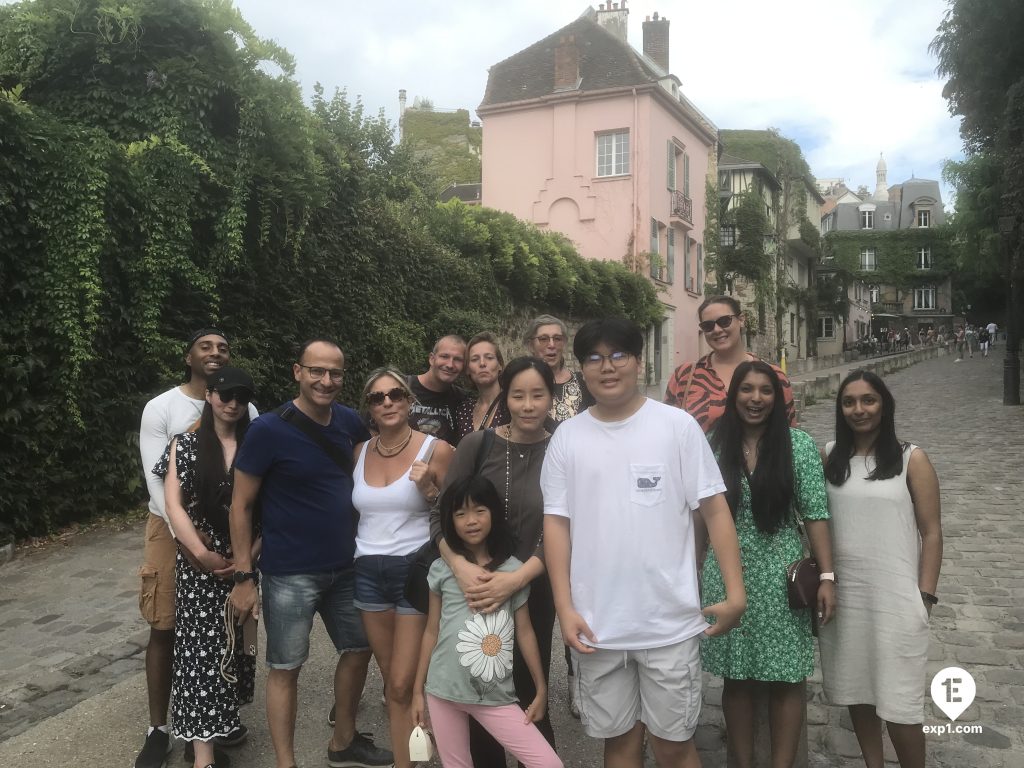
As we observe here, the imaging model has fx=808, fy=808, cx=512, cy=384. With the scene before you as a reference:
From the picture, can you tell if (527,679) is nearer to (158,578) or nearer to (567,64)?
(158,578)

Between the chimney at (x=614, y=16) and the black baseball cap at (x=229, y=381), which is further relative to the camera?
the chimney at (x=614, y=16)

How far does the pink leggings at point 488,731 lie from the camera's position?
115 inches

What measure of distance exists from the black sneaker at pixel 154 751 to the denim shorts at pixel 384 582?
122cm

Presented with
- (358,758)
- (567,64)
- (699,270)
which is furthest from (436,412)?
(699,270)

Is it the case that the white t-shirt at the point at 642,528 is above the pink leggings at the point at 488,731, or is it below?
above

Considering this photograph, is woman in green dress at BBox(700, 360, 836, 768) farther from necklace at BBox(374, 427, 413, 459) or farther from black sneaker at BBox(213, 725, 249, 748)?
black sneaker at BBox(213, 725, 249, 748)

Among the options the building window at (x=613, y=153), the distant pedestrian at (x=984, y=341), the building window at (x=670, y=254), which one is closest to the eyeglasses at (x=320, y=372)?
the building window at (x=613, y=153)

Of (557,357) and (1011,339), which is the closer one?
(557,357)

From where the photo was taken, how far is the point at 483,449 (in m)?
3.24

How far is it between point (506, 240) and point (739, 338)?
13.1 meters

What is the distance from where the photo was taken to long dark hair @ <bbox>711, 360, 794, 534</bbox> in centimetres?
304

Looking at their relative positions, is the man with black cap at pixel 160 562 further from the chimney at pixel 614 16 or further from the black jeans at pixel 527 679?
the chimney at pixel 614 16

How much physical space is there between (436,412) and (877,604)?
102 inches

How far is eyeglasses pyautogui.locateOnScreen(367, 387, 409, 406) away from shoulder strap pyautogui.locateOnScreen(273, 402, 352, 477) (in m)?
0.25
